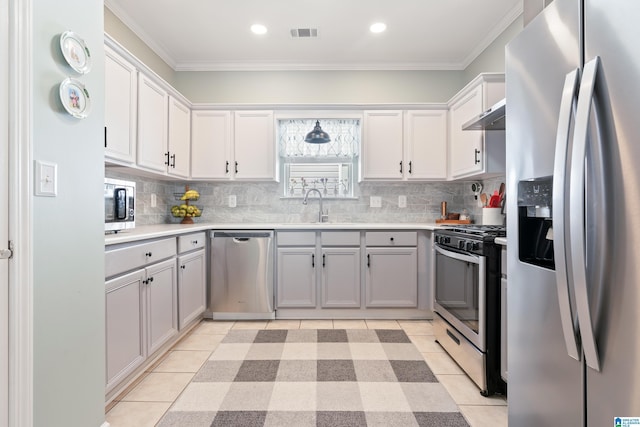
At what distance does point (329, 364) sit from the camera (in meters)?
2.28

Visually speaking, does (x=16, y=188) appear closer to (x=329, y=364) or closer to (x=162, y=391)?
(x=162, y=391)

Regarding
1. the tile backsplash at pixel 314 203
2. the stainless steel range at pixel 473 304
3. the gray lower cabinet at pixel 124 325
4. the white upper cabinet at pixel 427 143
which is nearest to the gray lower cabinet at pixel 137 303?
the gray lower cabinet at pixel 124 325

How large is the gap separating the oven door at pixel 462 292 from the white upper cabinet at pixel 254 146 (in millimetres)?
1978

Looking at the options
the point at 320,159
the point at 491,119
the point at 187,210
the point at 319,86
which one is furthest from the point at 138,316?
the point at 319,86

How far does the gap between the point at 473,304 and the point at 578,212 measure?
4.42ft

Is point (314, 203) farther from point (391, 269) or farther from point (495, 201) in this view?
point (495, 201)

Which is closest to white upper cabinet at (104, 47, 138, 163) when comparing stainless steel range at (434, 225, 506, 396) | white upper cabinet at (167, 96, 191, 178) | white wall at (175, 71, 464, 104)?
white upper cabinet at (167, 96, 191, 178)

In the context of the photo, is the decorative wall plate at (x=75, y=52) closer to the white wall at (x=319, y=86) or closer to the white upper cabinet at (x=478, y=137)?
the white wall at (x=319, y=86)

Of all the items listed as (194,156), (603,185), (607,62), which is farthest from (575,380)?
(194,156)

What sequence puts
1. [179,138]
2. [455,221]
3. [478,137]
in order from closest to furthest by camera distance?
[478,137]
[179,138]
[455,221]

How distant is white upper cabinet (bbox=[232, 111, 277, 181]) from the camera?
360 centimetres

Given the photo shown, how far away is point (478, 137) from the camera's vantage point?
294 cm

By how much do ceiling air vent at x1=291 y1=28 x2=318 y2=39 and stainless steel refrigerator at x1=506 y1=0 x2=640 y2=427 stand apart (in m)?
2.34

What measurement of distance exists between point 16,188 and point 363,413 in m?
1.80
